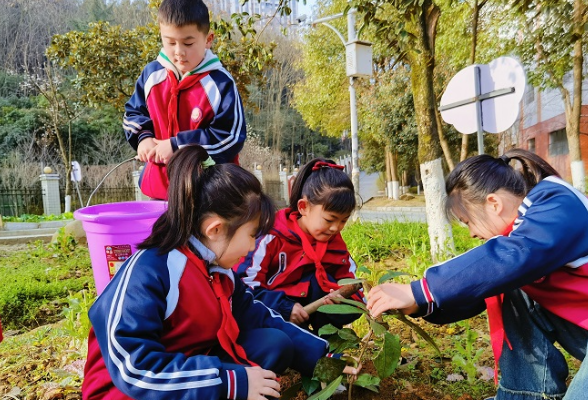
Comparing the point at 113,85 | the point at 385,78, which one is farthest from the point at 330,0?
the point at 113,85

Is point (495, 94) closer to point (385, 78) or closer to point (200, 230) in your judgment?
point (200, 230)

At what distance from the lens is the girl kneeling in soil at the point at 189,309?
1060 mm

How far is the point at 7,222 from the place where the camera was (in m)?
10.4

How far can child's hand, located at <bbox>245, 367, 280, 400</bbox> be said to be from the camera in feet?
3.72

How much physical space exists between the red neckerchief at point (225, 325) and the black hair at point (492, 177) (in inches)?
32.4

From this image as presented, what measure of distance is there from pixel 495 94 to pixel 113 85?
826 cm

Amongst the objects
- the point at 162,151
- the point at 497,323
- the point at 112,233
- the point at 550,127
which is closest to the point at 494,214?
the point at 497,323

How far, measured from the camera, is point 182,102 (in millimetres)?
2029

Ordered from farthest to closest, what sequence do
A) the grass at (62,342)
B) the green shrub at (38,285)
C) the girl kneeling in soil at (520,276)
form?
the green shrub at (38,285), the grass at (62,342), the girl kneeling in soil at (520,276)

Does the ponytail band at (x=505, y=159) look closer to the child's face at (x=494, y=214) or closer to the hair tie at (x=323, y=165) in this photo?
the child's face at (x=494, y=214)

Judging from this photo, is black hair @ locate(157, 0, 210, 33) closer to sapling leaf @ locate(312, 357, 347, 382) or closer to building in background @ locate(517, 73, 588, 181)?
sapling leaf @ locate(312, 357, 347, 382)

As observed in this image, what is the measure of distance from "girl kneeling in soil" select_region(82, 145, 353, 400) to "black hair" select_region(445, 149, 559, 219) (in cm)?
64

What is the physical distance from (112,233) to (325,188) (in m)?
0.95

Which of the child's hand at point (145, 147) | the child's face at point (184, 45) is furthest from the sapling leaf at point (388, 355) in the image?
the child's face at point (184, 45)
